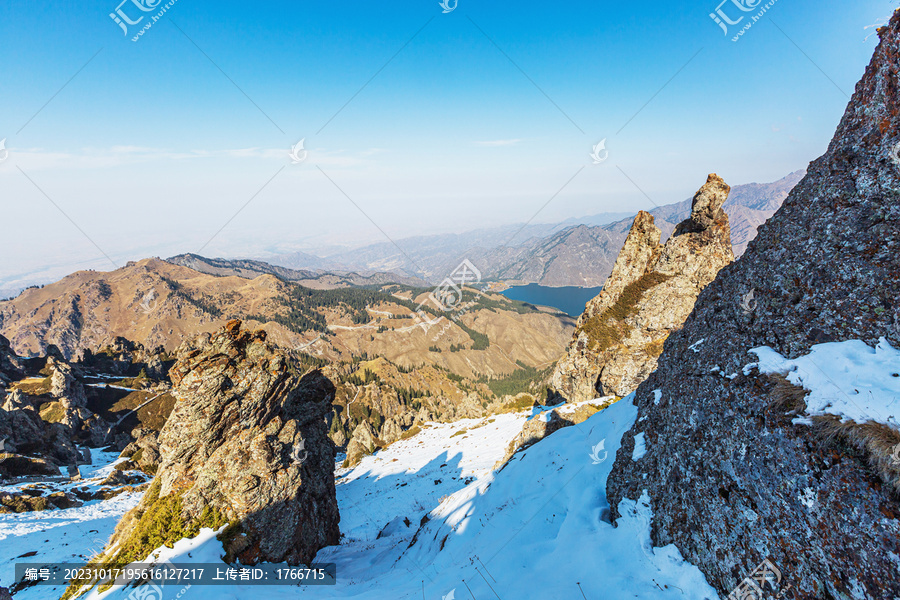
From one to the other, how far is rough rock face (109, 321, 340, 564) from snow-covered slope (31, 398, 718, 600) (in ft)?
5.42

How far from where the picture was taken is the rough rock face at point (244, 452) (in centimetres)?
1730

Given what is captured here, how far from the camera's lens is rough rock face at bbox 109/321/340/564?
17297 millimetres

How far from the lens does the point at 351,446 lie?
255 ft

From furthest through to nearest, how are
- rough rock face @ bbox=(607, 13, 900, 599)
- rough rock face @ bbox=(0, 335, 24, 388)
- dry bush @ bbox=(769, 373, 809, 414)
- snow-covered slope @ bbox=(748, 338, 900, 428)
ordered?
rough rock face @ bbox=(0, 335, 24, 388) < dry bush @ bbox=(769, 373, 809, 414) < snow-covered slope @ bbox=(748, 338, 900, 428) < rough rock face @ bbox=(607, 13, 900, 599)

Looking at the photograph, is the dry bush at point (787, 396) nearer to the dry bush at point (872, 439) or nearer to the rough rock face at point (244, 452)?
the dry bush at point (872, 439)

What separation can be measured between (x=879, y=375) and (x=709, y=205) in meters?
32.6

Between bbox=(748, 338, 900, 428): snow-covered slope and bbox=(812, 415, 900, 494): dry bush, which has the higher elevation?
bbox=(748, 338, 900, 428): snow-covered slope

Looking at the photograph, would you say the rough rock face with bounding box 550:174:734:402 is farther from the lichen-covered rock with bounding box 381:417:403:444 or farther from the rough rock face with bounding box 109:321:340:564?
the lichen-covered rock with bounding box 381:417:403:444

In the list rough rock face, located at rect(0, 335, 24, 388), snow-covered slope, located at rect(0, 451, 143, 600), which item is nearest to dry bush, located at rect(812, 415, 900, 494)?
snow-covered slope, located at rect(0, 451, 143, 600)

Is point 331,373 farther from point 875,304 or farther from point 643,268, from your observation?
point 875,304

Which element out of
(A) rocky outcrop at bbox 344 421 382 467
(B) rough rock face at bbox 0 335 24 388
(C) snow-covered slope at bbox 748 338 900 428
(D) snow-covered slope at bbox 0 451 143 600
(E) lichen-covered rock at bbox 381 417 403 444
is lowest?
(E) lichen-covered rock at bbox 381 417 403 444

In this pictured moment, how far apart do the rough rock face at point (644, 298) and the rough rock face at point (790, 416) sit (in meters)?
26.5

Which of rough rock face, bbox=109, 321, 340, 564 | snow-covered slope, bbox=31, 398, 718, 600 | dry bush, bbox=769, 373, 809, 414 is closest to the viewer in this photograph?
dry bush, bbox=769, 373, 809, 414

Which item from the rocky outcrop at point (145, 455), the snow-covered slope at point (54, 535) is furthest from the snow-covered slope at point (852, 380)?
the rocky outcrop at point (145, 455)
